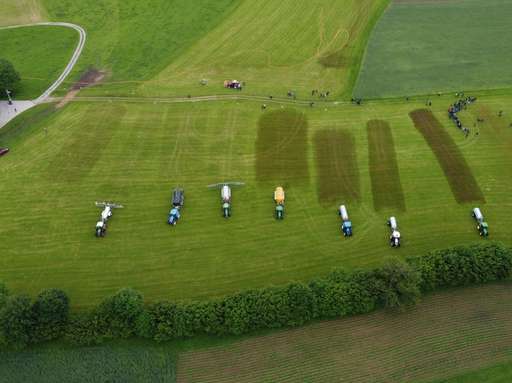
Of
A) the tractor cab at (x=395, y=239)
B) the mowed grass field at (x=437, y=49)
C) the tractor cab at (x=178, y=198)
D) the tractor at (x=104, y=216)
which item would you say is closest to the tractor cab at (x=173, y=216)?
the tractor cab at (x=178, y=198)

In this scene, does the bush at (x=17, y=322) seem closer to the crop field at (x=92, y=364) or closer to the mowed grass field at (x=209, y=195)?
the crop field at (x=92, y=364)

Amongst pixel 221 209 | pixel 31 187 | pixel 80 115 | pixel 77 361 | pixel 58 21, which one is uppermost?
pixel 58 21

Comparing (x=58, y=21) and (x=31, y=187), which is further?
(x=58, y=21)

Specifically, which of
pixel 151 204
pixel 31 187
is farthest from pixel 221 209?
pixel 31 187

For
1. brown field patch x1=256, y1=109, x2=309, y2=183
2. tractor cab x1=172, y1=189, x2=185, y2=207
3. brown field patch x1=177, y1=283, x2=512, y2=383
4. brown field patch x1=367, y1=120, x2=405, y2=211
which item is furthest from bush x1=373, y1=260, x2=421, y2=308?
tractor cab x1=172, y1=189, x2=185, y2=207

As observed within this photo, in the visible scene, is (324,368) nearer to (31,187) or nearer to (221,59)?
(31,187)

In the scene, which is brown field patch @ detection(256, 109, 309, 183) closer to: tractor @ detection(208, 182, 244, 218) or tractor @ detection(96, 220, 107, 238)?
tractor @ detection(208, 182, 244, 218)
